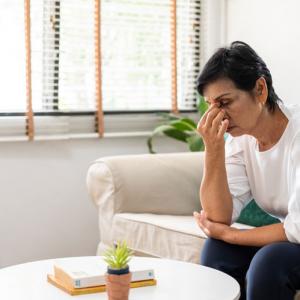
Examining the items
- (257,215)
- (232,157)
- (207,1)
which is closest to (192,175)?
(257,215)

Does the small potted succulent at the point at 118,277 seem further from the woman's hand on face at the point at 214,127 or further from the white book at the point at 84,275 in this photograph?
the woman's hand on face at the point at 214,127

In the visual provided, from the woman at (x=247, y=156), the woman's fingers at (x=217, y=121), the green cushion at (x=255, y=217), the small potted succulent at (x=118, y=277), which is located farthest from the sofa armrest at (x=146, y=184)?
the small potted succulent at (x=118, y=277)

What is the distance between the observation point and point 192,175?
2920 mm

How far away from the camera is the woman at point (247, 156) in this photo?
193 cm

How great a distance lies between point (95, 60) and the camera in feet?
11.5

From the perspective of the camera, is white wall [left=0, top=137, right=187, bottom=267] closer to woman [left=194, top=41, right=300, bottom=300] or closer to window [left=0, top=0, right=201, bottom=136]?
window [left=0, top=0, right=201, bottom=136]

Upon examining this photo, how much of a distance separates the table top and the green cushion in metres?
0.79

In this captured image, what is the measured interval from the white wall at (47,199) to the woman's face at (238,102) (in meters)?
1.55

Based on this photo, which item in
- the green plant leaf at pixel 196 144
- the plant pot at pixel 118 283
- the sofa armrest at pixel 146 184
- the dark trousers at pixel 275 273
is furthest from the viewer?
the green plant leaf at pixel 196 144

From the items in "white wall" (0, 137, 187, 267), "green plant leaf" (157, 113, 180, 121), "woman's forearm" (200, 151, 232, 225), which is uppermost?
"green plant leaf" (157, 113, 180, 121)

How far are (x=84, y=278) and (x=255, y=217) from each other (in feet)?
3.81

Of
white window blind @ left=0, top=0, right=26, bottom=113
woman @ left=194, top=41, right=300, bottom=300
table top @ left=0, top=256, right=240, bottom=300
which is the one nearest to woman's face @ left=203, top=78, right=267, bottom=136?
woman @ left=194, top=41, right=300, bottom=300

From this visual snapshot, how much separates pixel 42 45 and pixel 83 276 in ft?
6.41

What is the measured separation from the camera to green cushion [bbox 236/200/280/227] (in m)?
2.63
